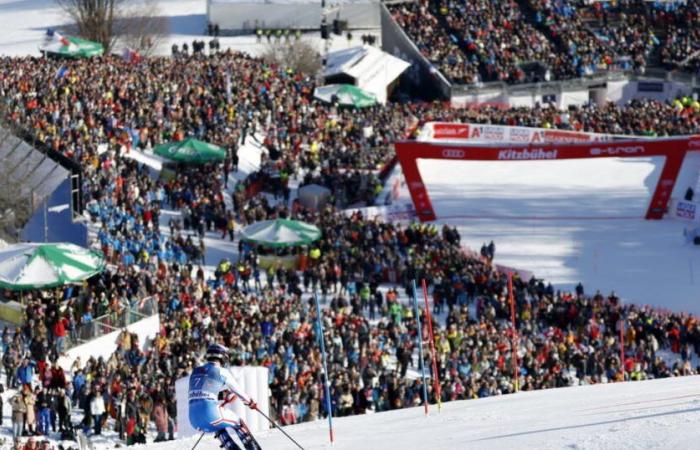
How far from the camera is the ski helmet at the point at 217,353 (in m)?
12.1

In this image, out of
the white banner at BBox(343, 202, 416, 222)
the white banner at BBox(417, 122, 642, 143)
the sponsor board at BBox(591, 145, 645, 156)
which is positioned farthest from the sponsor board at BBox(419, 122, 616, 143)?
the white banner at BBox(343, 202, 416, 222)

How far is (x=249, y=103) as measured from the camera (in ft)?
154

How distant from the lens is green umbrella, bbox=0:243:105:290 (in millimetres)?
25891

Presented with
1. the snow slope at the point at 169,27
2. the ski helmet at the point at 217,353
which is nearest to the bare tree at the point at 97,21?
the snow slope at the point at 169,27

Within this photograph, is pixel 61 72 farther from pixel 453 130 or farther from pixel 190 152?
pixel 453 130

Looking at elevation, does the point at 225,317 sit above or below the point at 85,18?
below

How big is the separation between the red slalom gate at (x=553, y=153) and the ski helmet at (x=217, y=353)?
26.6 m

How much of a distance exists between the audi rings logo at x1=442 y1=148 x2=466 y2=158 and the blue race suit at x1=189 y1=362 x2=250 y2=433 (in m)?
27.8

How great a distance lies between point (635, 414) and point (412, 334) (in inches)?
513

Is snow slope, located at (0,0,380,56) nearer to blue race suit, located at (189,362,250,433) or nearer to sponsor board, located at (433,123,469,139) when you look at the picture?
sponsor board, located at (433,123,469,139)

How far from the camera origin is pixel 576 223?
39.3m

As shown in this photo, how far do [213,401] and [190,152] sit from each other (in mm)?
27017

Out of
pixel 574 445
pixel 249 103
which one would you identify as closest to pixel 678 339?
pixel 574 445

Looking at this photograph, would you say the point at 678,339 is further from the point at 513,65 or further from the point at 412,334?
the point at 513,65
